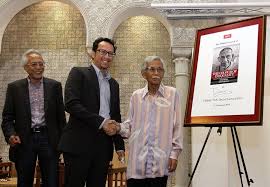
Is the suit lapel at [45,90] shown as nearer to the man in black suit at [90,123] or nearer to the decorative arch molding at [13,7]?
the man in black suit at [90,123]

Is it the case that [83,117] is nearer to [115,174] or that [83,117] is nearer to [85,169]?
[85,169]

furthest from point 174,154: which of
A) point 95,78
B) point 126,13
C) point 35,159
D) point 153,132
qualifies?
point 126,13

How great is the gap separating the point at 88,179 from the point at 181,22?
1.99m

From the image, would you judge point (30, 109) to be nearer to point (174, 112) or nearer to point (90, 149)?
point (90, 149)

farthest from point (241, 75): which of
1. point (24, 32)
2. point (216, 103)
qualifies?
point (24, 32)

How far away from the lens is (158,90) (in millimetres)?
2553

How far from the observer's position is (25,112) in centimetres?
274

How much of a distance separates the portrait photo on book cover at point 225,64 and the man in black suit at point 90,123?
2.70 feet

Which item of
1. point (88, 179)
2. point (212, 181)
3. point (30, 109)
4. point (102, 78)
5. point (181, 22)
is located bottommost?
point (212, 181)

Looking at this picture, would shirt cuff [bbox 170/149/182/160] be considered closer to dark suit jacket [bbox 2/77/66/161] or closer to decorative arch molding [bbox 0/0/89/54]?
dark suit jacket [bbox 2/77/66/161]

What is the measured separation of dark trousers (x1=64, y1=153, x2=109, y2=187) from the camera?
2379 mm

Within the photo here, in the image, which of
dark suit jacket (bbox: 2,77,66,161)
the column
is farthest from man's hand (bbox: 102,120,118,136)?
the column

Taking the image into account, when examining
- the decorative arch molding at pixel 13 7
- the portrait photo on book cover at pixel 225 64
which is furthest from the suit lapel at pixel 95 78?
the decorative arch molding at pixel 13 7

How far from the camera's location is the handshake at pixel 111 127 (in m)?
2.38
